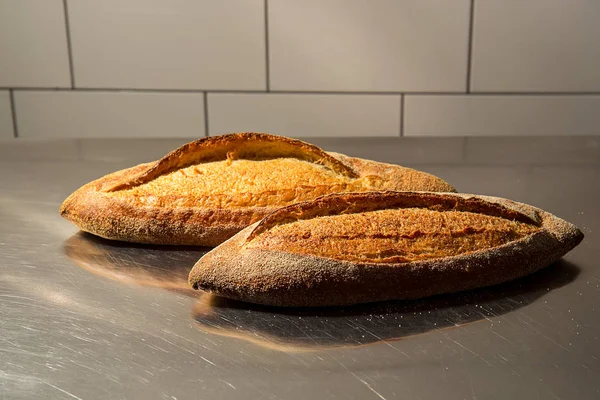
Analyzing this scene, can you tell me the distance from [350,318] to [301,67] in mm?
1370

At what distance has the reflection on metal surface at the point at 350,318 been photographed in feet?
1.92

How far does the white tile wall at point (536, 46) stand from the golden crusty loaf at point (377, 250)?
4.11 ft

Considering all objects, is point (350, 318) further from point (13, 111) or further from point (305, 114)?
point (13, 111)

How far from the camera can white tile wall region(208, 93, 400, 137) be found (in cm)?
191

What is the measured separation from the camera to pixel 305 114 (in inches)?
75.5

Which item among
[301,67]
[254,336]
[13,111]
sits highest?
[301,67]

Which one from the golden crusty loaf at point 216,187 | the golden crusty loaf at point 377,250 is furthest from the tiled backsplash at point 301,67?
the golden crusty loaf at point 377,250

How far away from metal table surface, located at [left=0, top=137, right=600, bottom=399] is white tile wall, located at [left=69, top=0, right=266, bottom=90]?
1.10 metres

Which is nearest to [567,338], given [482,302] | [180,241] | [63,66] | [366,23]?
[482,302]

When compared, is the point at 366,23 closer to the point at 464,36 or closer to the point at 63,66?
the point at 464,36

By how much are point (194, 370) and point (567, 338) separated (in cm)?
36

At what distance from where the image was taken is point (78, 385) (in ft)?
1.67

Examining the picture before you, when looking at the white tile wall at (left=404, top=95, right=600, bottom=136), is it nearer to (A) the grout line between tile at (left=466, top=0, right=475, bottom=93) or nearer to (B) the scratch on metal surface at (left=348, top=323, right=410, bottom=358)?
(A) the grout line between tile at (left=466, top=0, right=475, bottom=93)

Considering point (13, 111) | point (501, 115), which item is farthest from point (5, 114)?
point (501, 115)
